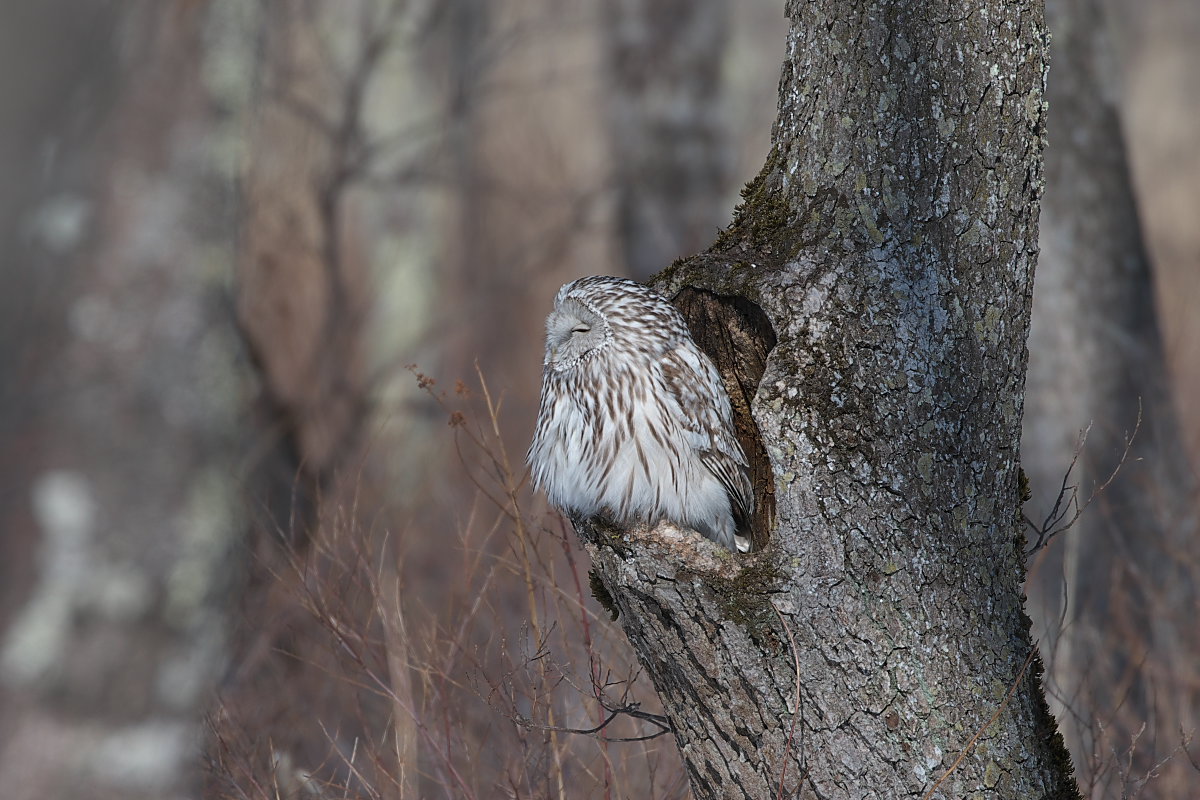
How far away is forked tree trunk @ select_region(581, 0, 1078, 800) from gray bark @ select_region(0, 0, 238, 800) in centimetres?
132

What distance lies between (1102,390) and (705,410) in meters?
2.62

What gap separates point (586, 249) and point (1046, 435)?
7901 millimetres

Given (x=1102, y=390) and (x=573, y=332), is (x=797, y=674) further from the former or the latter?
(x=1102, y=390)

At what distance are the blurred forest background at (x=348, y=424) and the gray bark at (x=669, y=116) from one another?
0.07 feet

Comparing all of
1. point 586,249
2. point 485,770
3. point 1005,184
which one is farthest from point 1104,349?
point 586,249

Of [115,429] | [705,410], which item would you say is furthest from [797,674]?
[115,429]

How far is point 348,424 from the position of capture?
646cm

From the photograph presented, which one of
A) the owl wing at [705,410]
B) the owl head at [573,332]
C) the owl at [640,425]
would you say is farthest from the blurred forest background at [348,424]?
the owl wing at [705,410]

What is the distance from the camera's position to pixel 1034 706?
2.32 metres

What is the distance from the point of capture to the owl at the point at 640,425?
8.61 feet

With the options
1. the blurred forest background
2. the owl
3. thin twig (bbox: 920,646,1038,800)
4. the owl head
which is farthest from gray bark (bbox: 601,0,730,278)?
thin twig (bbox: 920,646,1038,800)

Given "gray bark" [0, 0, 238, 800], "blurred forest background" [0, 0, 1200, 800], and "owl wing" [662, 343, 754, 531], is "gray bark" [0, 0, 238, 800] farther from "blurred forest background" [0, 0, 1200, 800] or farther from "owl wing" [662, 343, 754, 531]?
"owl wing" [662, 343, 754, 531]

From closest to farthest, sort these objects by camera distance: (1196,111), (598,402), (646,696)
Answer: (598,402) → (646,696) → (1196,111)

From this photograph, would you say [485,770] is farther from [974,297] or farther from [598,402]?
[974,297]
